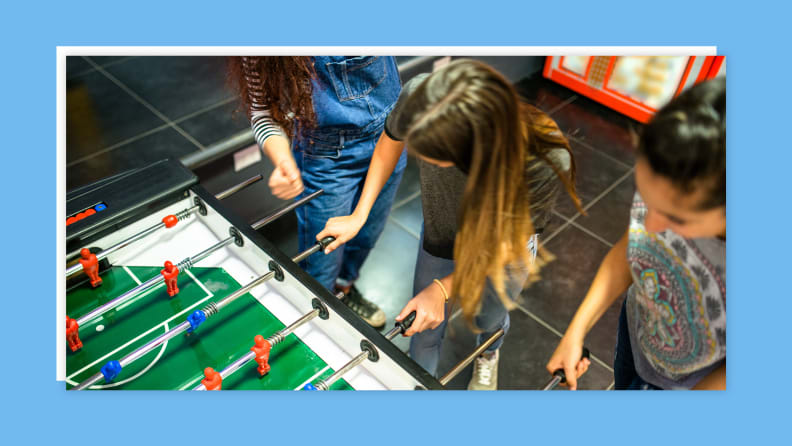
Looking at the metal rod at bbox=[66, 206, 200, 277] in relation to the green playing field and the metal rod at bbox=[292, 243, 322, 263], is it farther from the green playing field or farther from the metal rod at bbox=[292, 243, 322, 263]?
the metal rod at bbox=[292, 243, 322, 263]

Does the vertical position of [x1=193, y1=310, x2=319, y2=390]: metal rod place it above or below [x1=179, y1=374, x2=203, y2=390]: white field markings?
above

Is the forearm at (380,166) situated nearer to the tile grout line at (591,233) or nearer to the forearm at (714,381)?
the tile grout line at (591,233)

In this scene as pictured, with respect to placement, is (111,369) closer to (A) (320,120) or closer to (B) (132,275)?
(B) (132,275)

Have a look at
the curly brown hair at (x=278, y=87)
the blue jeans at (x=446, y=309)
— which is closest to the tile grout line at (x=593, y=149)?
the blue jeans at (x=446, y=309)

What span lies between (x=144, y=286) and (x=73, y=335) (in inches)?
7.2

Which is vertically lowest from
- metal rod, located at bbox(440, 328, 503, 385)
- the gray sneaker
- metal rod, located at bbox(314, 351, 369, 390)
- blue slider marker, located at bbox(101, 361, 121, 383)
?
the gray sneaker

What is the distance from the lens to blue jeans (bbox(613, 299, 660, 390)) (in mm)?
1330

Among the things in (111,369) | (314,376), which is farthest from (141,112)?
(314,376)

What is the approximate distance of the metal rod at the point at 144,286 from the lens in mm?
1398

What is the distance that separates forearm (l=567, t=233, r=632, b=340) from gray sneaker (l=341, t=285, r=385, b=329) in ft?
3.57

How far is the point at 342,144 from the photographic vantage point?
1.67 meters

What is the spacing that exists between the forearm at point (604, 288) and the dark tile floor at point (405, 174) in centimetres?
3

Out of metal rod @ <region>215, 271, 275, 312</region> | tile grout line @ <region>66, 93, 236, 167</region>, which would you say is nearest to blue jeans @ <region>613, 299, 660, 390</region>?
metal rod @ <region>215, 271, 275, 312</region>

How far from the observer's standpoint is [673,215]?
95 cm
